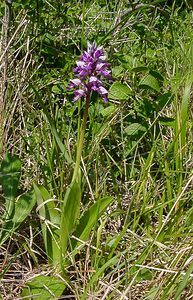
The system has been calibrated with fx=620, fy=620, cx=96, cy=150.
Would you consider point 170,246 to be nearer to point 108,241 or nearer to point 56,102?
point 108,241

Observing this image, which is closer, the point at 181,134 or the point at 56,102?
the point at 181,134

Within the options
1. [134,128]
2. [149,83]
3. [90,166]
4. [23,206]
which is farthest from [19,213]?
[149,83]

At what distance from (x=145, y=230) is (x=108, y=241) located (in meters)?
0.12

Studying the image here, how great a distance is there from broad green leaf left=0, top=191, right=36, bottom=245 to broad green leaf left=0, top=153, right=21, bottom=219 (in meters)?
0.02

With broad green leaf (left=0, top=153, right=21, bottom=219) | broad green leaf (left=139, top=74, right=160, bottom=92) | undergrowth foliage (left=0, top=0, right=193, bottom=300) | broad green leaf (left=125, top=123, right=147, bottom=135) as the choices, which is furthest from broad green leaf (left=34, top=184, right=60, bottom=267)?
broad green leaf (left=139, top=74, right=160, bottom=92)

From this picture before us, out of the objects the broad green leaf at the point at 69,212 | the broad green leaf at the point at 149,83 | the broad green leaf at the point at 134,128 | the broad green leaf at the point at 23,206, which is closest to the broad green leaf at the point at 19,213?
the broad green leaf at the point at 23,206

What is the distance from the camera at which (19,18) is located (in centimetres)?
226

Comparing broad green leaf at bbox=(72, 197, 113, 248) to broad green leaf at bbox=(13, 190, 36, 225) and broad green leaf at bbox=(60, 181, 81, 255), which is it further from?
broad green leaf at bbox=(13, 190, 36, 225)

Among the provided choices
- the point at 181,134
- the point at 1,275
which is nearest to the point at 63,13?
the point at 181,134

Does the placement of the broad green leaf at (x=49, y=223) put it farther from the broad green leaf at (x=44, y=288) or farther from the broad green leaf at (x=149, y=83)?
the broad green leaf at (x=149, y=83)

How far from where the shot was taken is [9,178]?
Answer: 5.37 ft

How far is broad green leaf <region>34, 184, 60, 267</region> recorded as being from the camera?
4.92ft

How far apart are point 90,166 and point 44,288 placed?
0.47 meters

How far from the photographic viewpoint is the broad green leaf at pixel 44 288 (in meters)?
1.39
